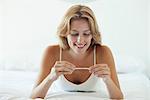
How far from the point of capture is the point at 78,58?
137 centimetres

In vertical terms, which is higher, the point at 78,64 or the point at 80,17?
the point at 80,17

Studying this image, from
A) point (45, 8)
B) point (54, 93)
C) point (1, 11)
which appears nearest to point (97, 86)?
point (54, 93)

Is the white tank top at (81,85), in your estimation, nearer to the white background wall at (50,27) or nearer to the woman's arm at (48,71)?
the woman's arm at (48,71)

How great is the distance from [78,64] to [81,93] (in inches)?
6.8

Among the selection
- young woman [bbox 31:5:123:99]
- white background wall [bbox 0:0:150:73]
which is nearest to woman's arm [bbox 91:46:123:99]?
young woman [bbox 31:5:123:99]

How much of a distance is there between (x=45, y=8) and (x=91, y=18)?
93 centimetres

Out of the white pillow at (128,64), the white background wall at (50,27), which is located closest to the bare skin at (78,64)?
the white pillow at (128,64)

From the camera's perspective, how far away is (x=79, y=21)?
122cm

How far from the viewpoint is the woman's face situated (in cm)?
121

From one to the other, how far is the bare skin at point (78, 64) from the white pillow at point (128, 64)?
21.9 inches

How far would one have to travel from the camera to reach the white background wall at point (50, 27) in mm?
2035

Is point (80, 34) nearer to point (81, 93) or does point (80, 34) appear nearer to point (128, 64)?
point (81, 93)

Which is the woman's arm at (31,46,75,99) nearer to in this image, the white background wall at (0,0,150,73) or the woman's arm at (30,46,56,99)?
the woman's arm at (30,46,56,99)

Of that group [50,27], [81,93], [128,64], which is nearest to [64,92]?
[81,93]
